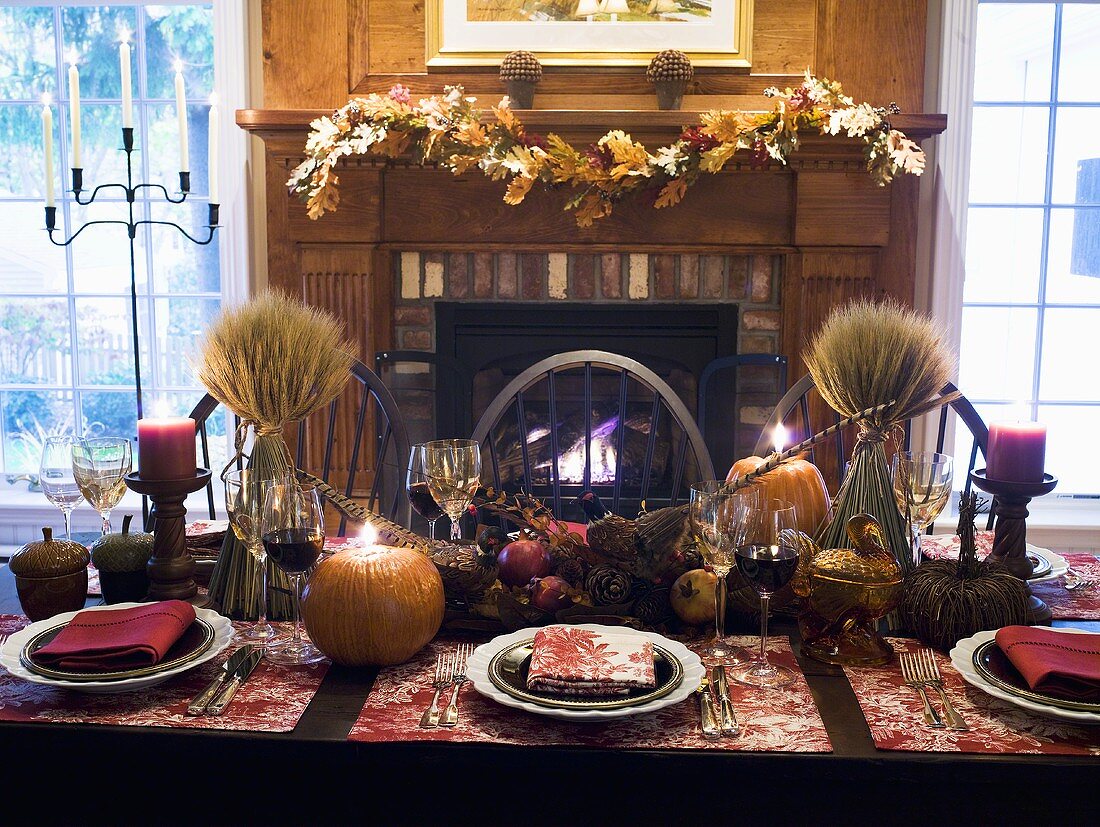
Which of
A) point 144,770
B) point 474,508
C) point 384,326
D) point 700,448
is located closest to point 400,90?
point 384,326

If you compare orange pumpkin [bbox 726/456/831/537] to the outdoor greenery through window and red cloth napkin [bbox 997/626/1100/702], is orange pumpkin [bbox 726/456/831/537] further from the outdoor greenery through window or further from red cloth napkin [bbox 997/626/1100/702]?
the outdoor greenery through window

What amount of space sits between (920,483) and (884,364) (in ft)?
0.56

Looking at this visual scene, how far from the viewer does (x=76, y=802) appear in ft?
3.48

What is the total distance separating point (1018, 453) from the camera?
138 centimetres

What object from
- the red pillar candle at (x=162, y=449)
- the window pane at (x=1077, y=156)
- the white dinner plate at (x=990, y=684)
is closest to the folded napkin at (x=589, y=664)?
the white dinner plate at (x=990, y=684)

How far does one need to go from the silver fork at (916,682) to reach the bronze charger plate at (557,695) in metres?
0.25

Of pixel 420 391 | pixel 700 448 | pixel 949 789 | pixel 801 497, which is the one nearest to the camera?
pixel 949 789

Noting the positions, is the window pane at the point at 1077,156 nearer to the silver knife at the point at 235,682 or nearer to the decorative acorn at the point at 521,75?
the decorative acorn at the point at 521,75

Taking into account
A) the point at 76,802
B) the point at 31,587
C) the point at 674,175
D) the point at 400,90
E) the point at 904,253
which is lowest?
the point at 76,802

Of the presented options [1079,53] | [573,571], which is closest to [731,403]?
[1079,53]

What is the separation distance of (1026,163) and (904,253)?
23.9 inches

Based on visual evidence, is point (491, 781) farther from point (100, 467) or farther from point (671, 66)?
point (671, 66)

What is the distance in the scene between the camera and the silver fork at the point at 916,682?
1.03 metres

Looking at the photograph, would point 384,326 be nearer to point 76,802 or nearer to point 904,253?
point 904,253
